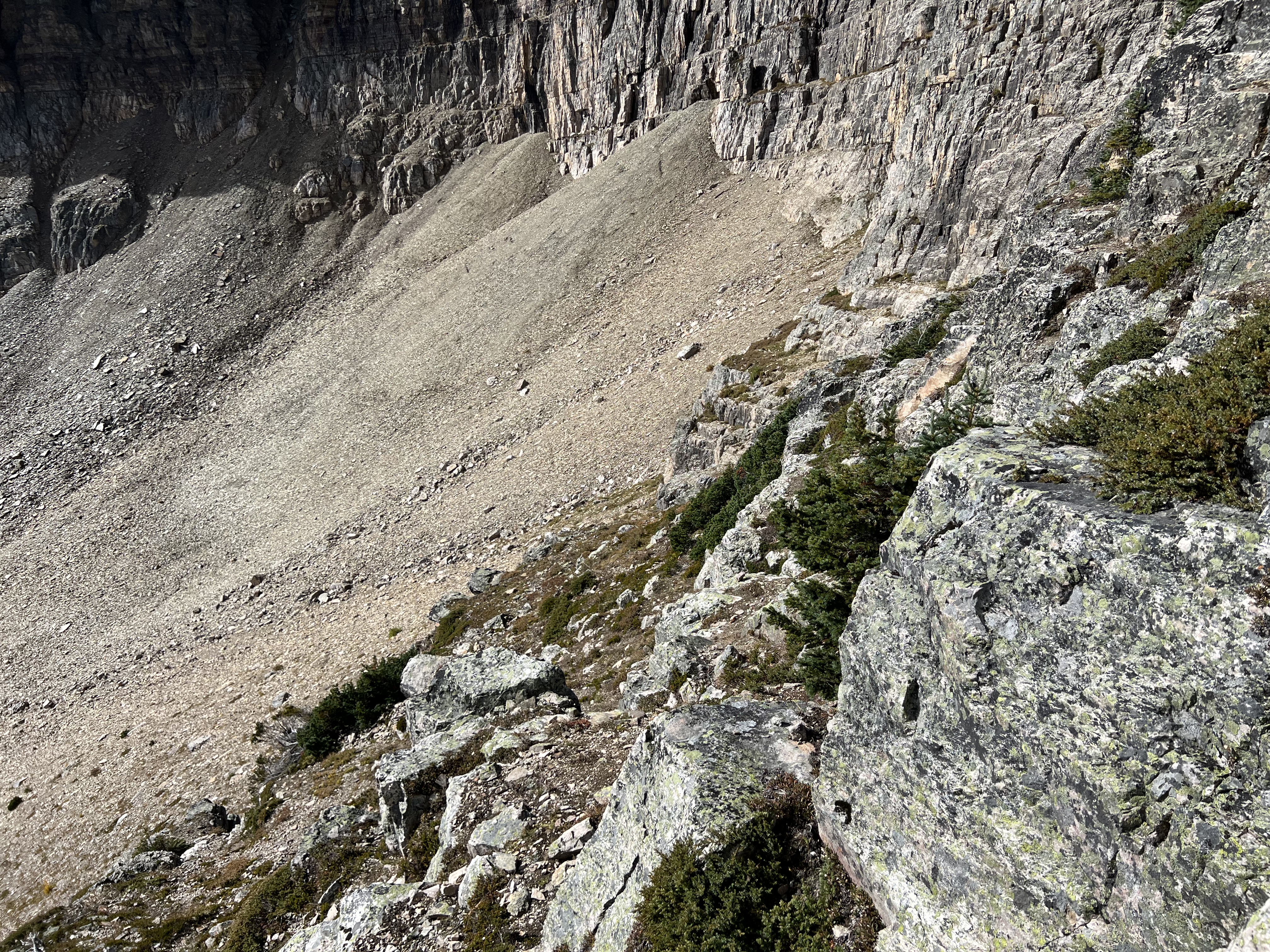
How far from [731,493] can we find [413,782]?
13.5 meters

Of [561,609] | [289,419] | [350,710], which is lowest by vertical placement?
[289,419]

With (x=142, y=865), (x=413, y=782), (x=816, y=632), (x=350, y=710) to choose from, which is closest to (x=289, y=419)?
(x=350, y=710)

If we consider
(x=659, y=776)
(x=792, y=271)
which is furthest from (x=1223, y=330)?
(x=792, y=271)

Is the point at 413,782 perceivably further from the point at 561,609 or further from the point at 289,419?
the point at 289,419

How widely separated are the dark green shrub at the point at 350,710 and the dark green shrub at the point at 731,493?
9.43m

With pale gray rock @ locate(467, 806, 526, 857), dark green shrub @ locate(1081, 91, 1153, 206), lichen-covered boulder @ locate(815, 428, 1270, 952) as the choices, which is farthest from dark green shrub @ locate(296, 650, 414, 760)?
dark green shrub @ locate(1081, 91, 1153, 206)

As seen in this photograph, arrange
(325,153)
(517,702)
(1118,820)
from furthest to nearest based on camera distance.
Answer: (325,153) < (517,702) < (1118,820)

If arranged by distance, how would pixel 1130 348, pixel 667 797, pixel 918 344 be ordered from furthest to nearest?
pixel 918 344 → pixel 1130 348 → pixel 667 797

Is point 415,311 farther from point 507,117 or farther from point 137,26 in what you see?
point 137,26

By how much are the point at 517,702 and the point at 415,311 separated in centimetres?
4620

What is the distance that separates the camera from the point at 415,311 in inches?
2143

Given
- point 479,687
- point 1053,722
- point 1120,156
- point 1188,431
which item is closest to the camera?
point 1053,722

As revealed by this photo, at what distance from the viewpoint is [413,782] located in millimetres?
12289

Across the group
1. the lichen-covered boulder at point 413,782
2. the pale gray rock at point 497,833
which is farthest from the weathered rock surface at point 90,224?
the pale gray rock at point 497,833
